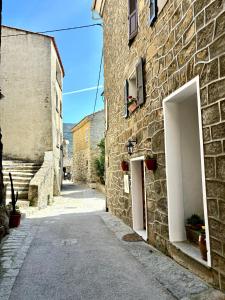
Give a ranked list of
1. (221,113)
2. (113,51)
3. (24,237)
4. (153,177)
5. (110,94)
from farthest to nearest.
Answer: (110,94)
(113,51)
(24,237)
(153,177)
(221,113)

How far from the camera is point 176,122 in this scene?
16.8 feet

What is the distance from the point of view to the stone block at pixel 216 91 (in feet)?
11.0

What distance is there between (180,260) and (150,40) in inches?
162

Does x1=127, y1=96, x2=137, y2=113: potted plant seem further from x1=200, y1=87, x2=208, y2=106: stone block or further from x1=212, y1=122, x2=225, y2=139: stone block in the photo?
x1=212, y1=122, x2=225, y2=139: stone block

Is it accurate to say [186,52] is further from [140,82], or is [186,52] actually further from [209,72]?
[140,82]

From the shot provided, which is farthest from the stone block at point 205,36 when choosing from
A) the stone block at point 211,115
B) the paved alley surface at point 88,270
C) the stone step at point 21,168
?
the stone step at point 21,168

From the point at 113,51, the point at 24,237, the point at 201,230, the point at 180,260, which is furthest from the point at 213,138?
the point at 113,51

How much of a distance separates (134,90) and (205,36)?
172 inches

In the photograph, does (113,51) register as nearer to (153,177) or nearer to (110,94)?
(110,94)

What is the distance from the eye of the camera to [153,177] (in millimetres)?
5691

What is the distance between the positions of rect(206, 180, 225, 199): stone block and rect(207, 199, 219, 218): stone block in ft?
0.19

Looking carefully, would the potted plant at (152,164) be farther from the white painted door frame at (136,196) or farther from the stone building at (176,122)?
the white painted door frame at (136,196)

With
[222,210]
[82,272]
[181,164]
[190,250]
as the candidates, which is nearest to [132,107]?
[181,164]

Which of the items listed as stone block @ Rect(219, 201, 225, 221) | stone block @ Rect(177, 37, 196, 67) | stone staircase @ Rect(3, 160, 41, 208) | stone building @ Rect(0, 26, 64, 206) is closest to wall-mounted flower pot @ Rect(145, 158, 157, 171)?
stone block @ Rect(177, 37, 196, 67)
